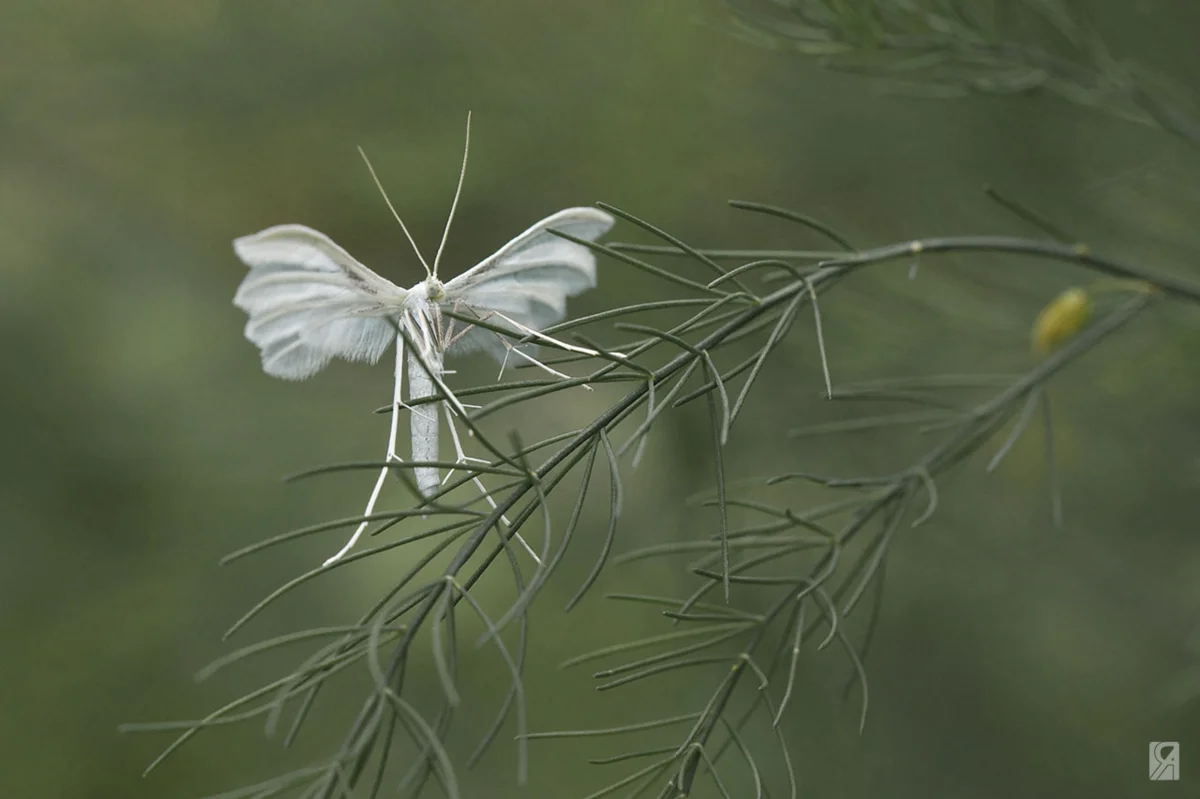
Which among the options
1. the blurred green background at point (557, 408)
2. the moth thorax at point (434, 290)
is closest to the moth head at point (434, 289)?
the moth thorax at point (434, 290)

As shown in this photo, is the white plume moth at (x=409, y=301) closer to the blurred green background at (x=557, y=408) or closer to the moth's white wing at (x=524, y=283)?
the moth's white wing at (x=524, y=283)

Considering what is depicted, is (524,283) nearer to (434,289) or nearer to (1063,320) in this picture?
(434,289)

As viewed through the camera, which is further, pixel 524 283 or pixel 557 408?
pixel 557 408

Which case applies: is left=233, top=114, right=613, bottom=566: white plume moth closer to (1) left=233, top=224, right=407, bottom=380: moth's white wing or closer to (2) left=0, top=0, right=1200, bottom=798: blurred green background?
(1) left=233, top=224, right=407, bottom=380: moth's white wing

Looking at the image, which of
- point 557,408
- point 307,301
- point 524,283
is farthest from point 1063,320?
point 557,408

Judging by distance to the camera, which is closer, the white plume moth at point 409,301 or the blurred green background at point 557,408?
the white plume moth at point 409,301

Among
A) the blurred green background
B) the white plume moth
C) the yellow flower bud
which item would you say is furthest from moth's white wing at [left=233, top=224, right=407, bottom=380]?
the blurred green background

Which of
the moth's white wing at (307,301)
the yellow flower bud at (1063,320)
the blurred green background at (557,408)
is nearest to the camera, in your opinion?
the moth's white wing at (307,301)
